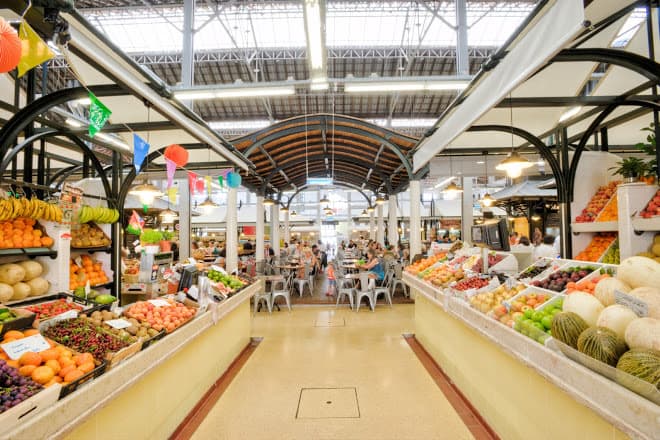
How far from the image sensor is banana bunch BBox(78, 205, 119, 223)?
4828 mm

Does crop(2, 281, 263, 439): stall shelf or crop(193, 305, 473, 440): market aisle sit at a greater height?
crop(2, 281, 263, 439): stall shelf

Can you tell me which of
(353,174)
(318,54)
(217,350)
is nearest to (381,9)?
(353,174)

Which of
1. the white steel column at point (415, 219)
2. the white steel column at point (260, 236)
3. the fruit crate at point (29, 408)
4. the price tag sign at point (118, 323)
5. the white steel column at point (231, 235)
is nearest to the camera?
the fruit crate at point (29, 408)

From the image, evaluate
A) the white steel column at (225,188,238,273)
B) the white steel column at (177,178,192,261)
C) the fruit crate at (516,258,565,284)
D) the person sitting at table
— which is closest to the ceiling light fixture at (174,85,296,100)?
the white steel column at (225,188,238,273)

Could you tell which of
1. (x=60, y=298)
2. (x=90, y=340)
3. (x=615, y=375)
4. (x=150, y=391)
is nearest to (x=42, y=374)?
(x=90, y=340)

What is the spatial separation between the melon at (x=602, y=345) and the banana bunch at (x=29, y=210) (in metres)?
4.76

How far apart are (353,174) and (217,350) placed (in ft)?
37.2

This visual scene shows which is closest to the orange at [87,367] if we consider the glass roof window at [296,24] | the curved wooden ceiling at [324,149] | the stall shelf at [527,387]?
the stall shelf at [527,387]

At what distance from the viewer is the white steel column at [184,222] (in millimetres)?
12423

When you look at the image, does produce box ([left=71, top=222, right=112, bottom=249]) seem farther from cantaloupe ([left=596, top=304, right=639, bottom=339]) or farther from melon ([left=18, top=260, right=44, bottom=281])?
cantaloupe ([left=596, top=304, right=639, bottom=339])

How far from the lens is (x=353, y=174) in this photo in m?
14.6

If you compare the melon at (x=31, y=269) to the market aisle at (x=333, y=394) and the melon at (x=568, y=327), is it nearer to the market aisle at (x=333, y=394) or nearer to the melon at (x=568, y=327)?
the market aisle at (x=333, y=394)

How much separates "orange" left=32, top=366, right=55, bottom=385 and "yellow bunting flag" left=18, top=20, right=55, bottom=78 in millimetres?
1600

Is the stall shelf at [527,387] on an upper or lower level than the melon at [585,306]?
lower
